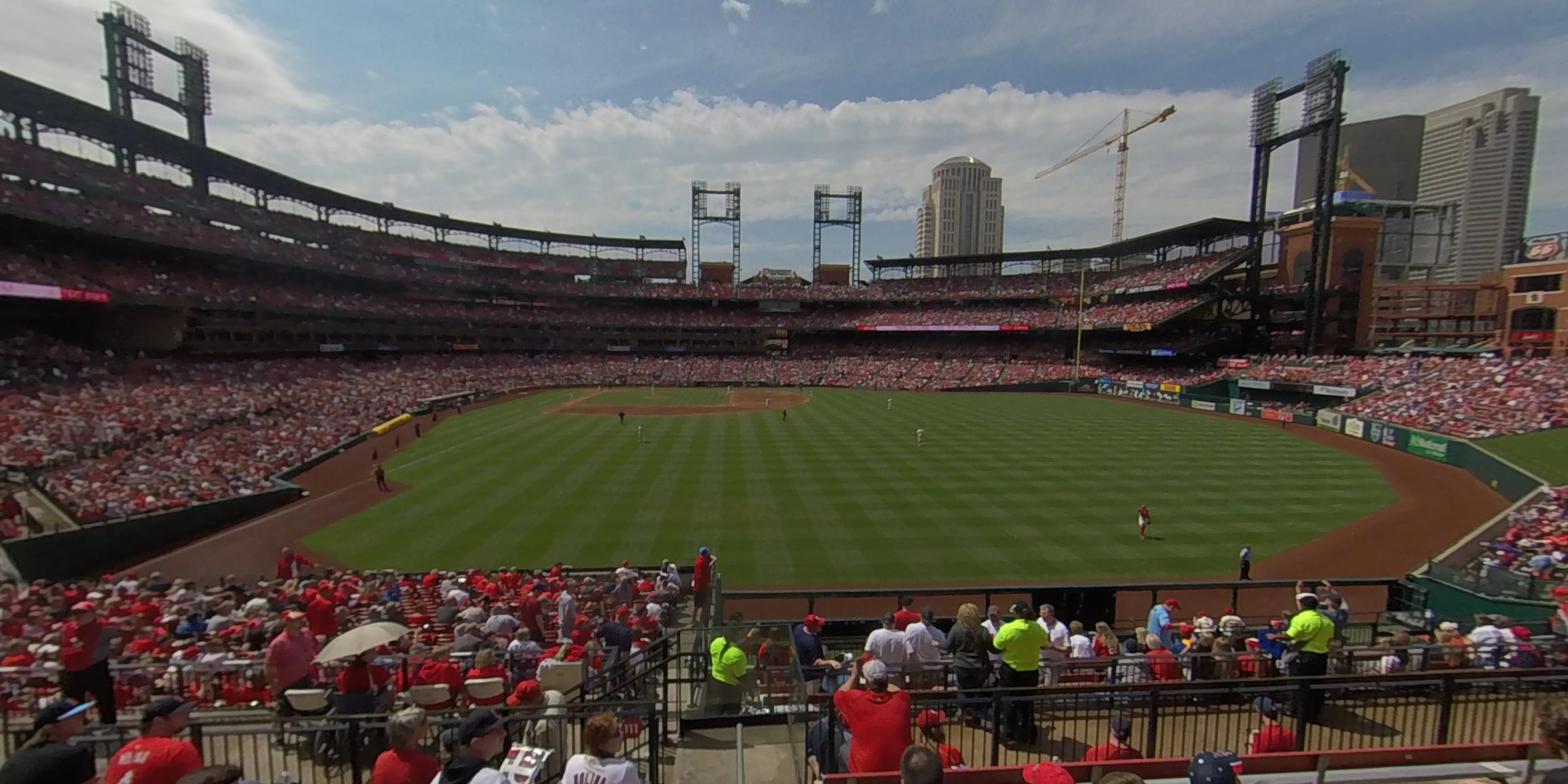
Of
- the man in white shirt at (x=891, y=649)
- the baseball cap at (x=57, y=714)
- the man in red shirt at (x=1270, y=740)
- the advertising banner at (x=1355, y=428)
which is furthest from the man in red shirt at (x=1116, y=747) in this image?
the advertising banner at (x=1355, y=428)

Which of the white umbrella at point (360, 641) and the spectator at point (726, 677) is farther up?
the white umbrella at point (360, 641)

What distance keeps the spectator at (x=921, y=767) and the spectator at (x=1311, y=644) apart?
6.50m

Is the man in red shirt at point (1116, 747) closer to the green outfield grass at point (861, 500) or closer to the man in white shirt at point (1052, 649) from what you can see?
the man in white shirt at point (1052, 649)

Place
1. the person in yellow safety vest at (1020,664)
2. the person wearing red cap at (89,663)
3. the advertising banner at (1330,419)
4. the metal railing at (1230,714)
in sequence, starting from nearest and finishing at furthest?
1. the metal railing at (1230,714)
2. the person in yellow safety vest at (1020,664)
3. the person wearing red cap at (89,663)
4. the advertising banner at (1330,419)

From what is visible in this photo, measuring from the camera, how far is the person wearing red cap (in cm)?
742

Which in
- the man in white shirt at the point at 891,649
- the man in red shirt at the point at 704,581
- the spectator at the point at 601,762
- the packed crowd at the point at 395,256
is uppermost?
the packed crowd at the point at 395,256

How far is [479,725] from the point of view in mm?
4168

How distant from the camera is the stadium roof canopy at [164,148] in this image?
118ft

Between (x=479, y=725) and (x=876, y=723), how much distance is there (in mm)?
2816

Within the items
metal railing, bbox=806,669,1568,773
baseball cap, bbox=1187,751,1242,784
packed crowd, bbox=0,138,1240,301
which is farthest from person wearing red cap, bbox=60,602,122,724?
packed crowd, bbox=0,138,1240,301

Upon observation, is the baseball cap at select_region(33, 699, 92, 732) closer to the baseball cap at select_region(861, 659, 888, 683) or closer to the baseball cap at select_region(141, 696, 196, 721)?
the baseball cap at select_region(141, 696, 196, 721)

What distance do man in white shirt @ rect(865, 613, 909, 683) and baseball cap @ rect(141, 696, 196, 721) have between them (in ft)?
20.1

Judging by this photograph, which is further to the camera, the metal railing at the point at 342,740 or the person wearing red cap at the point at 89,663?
the person wearing red cap at the point at 89,663

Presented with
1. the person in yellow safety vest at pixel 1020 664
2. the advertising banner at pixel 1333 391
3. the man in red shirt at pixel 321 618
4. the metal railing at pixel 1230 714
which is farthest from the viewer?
the advertising banner at pixel 1333 391
